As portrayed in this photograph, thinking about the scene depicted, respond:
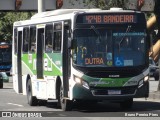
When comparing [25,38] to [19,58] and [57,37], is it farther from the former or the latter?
[57,37]

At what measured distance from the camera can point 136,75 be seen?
21.8 m

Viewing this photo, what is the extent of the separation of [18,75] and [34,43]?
2832 millimetres

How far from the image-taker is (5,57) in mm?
74125

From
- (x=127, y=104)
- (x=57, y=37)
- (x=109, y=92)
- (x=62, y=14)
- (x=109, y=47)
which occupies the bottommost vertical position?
(x=127, y=104)

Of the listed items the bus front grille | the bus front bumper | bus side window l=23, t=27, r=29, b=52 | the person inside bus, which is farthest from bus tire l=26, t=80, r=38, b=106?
the person inside bus

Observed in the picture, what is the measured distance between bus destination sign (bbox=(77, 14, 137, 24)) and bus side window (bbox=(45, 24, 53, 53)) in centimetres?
220

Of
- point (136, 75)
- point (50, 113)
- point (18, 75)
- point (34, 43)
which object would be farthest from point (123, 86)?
point (18, 75)

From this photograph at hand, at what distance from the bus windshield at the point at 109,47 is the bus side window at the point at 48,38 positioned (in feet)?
7.50

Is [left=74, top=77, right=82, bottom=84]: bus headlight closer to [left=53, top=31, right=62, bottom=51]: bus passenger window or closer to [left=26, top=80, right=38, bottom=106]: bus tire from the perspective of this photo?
[left=53, top=31, right=62, bottom=51]: bus passenger window

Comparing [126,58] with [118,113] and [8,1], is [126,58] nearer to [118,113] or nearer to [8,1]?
[118,113]

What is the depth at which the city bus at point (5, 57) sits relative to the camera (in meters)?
73.0

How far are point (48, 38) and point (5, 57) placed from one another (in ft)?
166

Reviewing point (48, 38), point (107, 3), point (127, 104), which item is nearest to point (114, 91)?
point (127, 104)

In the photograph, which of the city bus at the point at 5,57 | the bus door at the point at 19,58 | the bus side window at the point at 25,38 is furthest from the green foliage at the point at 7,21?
the bus side window at the point at 25,38
